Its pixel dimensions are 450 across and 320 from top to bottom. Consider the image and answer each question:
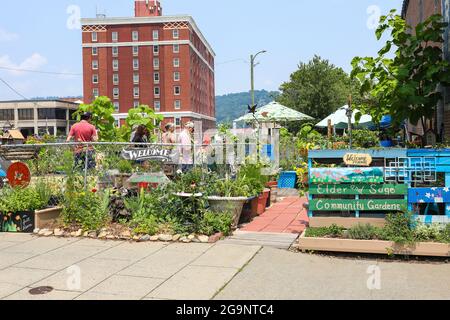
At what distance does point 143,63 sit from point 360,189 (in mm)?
86289

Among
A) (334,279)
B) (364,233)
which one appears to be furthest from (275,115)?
(334,279)

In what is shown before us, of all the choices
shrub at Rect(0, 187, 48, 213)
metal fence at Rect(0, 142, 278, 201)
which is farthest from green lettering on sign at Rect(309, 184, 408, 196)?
shrub at Rect(0, 187, 48, 213)

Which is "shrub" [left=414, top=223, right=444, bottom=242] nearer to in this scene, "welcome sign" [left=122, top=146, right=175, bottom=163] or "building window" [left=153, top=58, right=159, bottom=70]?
"welcome sign" [left=122, top=146, right=175, bottom=163]

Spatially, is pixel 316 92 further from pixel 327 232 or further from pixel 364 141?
pixel 327 232

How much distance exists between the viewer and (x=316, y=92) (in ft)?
159

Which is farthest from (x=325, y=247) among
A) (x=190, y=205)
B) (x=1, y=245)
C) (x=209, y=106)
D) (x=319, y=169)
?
(x=209, y=106)

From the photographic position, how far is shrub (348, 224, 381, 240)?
6395 mm

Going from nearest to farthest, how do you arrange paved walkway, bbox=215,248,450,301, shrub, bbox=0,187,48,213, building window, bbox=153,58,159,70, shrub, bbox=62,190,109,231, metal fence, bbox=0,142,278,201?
1. paved walkway, bbox=215,248,450,301
2. shrub, bbox=62,190,109,231
3. shrub, bbox=0,187,48,213
4. metal fence, bbox=0,142,278,201
5. building window, bbox=153,58,159,70

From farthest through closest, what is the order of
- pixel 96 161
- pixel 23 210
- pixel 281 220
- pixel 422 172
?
1. pixel 281 220
2. pixel 96 161
3. pixel 23 210
4. pixel 422 172

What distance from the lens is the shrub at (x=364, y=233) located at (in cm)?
639

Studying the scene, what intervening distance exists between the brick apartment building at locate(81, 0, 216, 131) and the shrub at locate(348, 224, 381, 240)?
81383mm

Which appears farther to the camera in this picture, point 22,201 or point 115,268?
point 22,201

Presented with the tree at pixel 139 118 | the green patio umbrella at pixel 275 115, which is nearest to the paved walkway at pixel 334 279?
the tree at pixel 139 118

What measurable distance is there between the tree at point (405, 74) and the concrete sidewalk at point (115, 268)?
301 cm
